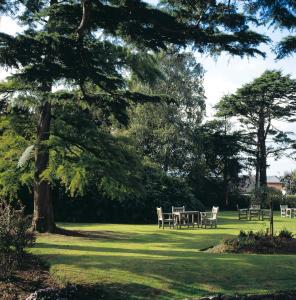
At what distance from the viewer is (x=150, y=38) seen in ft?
37.9

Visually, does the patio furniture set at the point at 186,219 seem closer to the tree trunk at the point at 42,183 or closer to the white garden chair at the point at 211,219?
the white garden chair at the point at 211,219

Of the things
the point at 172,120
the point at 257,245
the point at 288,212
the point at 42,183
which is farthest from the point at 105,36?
the point at 172,120

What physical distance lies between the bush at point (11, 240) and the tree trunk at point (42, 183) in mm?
7758

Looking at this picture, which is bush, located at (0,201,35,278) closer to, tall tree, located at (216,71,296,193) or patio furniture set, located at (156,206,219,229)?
patio furniture set, located at (156,206,219,229)

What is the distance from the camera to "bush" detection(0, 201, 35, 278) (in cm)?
946

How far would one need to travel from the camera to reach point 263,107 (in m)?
50.4

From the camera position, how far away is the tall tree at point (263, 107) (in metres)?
48.2

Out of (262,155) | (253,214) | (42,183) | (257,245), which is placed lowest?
(257,245)

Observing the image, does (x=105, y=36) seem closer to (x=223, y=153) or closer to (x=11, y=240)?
(x=11, y=240)

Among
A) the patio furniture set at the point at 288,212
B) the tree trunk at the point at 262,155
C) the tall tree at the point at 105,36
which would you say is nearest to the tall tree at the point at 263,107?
the tree trunk at the point at 262,155

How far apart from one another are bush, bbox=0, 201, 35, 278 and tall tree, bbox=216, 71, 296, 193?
1541 inches

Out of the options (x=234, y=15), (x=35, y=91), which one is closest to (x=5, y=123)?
(x=35, y=91)

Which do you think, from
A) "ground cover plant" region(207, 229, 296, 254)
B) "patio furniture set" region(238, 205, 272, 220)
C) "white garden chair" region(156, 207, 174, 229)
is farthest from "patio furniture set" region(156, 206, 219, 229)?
"ground cover plant" region(207, 229, 296, 254)

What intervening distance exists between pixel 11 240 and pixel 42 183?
32.1ft
